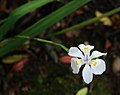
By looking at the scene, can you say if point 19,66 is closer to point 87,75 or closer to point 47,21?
point 47,21

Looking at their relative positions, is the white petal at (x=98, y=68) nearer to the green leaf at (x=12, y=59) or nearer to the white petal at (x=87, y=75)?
the white petal at (x=87, y=75)

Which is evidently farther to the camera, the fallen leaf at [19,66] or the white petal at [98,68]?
the fallen leaf at [19,66]

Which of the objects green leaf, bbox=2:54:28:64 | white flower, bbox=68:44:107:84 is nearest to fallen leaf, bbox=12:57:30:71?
green leaf, bbox=2:54:28:64

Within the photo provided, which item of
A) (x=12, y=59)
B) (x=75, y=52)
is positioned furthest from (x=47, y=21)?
(x=12, y=59)

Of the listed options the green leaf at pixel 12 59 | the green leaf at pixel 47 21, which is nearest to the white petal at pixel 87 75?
the green leaf at pixel 47 21

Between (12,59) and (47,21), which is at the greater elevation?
(47,21)

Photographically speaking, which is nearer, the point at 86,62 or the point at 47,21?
the point at 86,62

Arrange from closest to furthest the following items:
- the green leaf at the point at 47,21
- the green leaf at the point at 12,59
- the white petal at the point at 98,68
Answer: the white petal at the point at 98,68 → the green leaf at the point at 47,21 → the green leaf at the point at 12,59

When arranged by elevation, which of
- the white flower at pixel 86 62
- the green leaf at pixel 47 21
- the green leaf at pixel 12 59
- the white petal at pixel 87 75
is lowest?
the green leaf at pixel 12 59

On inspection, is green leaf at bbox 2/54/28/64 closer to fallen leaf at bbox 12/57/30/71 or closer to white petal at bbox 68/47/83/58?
fallen leaf at bbox 12/57/30/71
